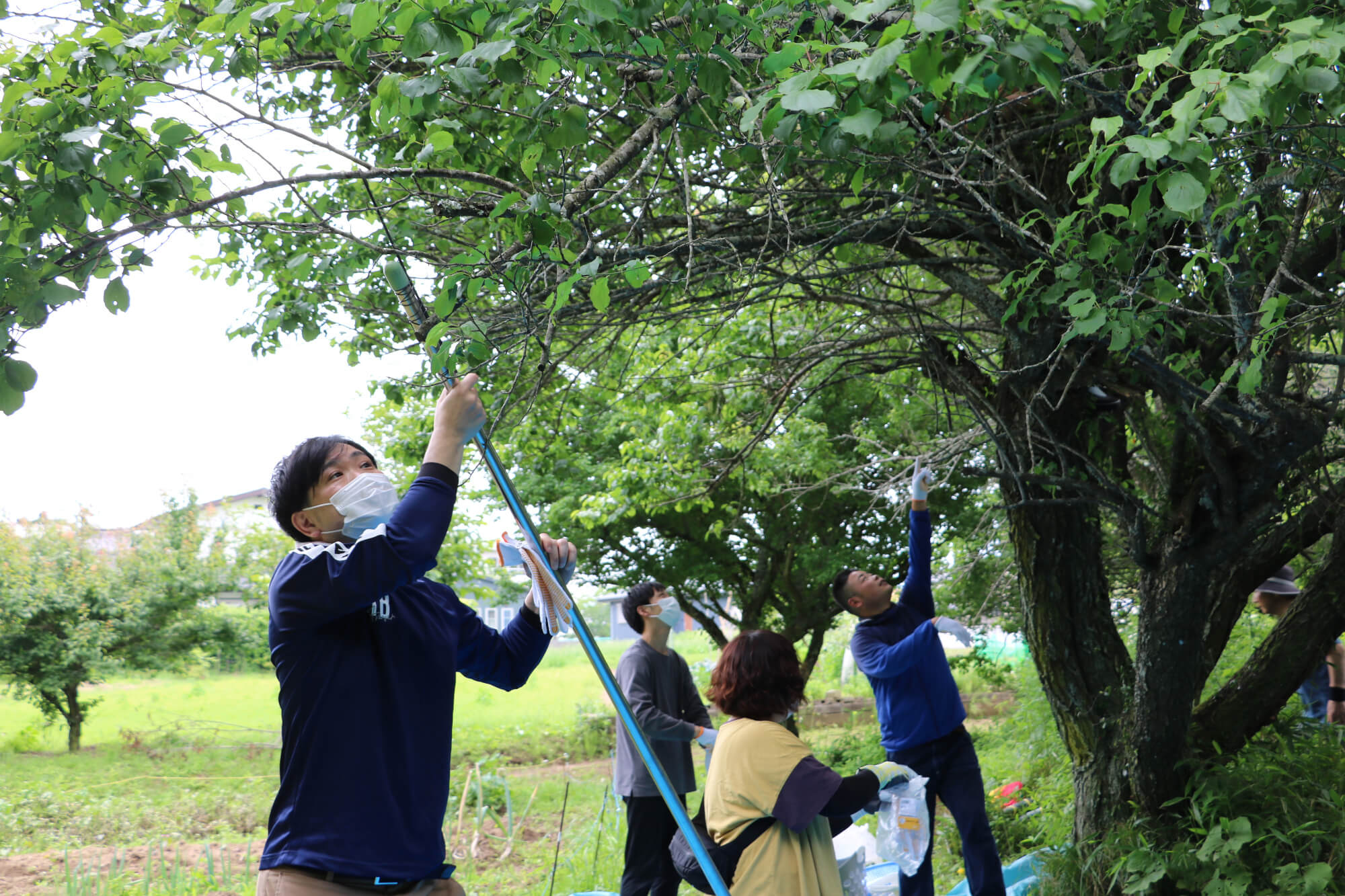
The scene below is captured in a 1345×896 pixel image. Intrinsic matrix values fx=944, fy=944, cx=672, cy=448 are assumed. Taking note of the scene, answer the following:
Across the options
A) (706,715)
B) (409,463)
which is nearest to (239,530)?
Result: (409,463)

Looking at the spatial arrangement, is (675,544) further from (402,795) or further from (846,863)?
(402,795)

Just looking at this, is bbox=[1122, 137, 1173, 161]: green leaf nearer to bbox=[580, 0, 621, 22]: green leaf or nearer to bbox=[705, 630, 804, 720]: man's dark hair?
bbox=[580, 0, 621, 22]: green leaf

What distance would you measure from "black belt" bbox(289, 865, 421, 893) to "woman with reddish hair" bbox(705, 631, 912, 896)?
1176mm

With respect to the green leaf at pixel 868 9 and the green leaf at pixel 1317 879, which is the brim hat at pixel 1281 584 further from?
the green leaf at pixel 868 9

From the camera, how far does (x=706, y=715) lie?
434cm

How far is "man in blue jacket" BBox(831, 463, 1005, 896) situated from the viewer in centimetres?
372

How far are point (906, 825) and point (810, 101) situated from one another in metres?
2.81

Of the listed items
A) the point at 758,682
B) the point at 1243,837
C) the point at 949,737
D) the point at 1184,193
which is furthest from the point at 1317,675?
the point at 1184,193

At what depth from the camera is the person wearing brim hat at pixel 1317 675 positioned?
4449 millimetres

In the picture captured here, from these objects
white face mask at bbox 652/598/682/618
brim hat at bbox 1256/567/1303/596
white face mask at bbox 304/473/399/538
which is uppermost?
white face mask at bbox 304/473/399/538

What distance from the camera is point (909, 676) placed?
3896 millimetres

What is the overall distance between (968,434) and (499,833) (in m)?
4.31

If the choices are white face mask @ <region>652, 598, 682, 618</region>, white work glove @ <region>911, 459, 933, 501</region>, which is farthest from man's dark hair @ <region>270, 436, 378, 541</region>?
white work glove @ <region>911, 459, 933, 501</region>

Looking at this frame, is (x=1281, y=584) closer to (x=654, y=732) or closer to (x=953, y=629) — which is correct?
(x=953, y=629)
